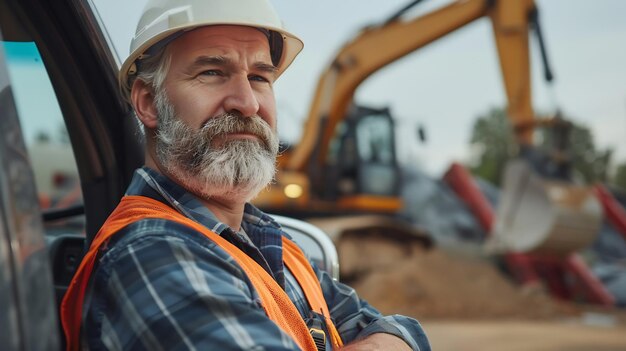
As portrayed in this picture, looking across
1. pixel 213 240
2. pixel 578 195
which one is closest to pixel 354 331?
pixel 213 240

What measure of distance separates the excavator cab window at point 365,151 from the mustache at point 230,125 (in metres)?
11.5

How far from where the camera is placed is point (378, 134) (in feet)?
44.8

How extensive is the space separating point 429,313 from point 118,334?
1154 centimetres

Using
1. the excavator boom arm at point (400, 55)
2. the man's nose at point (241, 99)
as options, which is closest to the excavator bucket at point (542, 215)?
the excavator boom arm at point (400, 55)

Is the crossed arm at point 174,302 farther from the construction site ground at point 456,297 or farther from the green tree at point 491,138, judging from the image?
the green tree at point 491,138

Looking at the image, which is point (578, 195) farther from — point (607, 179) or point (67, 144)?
point (607, 179)

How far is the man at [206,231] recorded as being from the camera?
1.39m

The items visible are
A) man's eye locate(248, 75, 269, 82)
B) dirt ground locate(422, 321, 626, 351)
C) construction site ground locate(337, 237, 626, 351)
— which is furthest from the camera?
construction site ground locate(337, 237, 626, 351)

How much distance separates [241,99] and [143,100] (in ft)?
1.07

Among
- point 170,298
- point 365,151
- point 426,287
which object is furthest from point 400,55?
point 170,298

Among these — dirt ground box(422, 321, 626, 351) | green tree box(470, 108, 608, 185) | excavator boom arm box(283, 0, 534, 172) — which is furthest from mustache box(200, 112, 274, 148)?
green tree box(470, 108, 608, 185)

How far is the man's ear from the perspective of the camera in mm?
1965

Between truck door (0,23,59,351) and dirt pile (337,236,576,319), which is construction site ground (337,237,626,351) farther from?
truck door (0,23,59,351)

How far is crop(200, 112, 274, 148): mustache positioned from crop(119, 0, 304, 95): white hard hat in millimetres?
241
